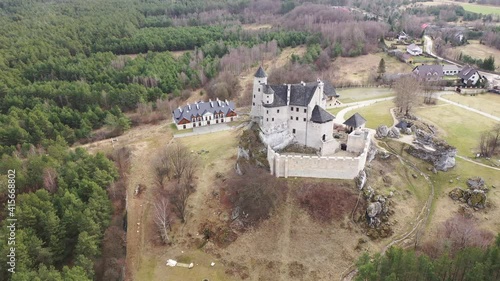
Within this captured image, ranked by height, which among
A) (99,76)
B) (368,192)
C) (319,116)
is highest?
(319,116)

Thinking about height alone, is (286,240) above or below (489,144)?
below

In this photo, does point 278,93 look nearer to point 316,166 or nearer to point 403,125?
point 316,166

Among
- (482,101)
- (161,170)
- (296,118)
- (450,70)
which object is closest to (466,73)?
(450,70)

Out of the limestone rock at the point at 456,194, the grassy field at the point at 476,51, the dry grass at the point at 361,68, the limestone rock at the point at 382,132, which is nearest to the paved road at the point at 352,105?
the limestone rock at the point at 382,132

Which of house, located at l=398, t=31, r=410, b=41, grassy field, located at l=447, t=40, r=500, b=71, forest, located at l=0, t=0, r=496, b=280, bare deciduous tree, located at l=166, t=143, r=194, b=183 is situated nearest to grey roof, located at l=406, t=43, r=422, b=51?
grassy field, located at l=447, t=40, r=500, b=71

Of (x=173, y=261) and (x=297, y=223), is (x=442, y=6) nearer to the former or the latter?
(x=297, y=223)

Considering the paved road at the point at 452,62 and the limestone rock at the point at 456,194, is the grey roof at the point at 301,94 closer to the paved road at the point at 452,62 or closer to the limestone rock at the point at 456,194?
the limestone rock at the point at 456,194

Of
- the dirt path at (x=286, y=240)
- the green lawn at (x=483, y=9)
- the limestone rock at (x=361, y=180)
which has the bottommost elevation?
the dirt path at (x=286, y=240)
